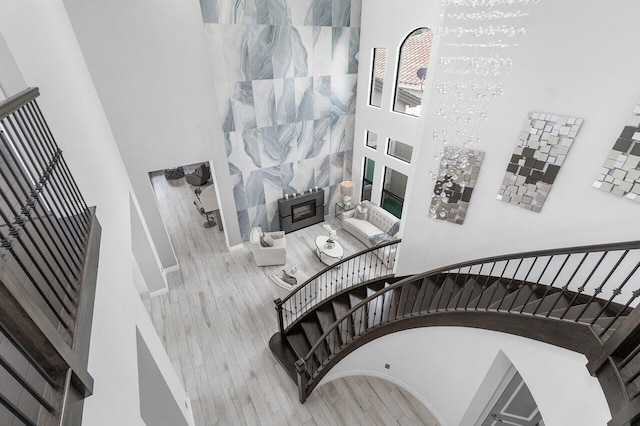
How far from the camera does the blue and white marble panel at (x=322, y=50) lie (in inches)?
285

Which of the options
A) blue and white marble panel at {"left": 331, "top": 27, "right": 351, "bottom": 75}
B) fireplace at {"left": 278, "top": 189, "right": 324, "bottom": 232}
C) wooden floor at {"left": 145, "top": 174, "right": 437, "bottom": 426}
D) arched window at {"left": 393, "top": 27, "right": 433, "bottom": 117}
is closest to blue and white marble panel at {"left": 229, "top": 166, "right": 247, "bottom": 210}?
fireplace at {"left": 278, "top": 189, "right": 324, "bottom": 232}

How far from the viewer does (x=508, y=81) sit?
12.2 feet

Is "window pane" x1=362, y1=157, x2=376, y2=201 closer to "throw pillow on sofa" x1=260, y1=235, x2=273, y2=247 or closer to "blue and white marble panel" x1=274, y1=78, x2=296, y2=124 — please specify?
"blue and white marble panel" x1=274, y1=78, x2=296, y2=124

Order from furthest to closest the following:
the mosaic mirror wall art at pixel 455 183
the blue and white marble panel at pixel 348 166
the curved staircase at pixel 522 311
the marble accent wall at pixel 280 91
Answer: the blue and white marble panel at pixel 348 166, the marble accent wall at pixel 280 91, the mosaic mirror wall art at pixel 455 183, the curved staircase at pixel 522 311

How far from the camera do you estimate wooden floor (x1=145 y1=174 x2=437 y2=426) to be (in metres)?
4.93

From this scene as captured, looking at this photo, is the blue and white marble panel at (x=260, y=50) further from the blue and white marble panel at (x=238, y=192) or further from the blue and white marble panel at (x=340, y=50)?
the blue and white marble panel at (x=238, y=192)

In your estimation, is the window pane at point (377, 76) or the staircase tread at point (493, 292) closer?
the staircase tread at point (493, 292)

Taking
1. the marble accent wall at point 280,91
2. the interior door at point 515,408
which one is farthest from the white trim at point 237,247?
the interior door at point 515,408

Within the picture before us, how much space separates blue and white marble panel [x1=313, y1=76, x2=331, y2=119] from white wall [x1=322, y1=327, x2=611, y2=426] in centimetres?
587

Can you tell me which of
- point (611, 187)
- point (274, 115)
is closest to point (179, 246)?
point (274, 115)

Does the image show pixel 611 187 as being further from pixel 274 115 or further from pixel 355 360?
pixel 274 115

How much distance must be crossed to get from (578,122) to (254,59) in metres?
6.00

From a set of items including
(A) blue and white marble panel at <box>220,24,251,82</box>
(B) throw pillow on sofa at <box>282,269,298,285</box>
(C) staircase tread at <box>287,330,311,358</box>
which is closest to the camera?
(C) staircase tread at <box>287,330,311,358</box>

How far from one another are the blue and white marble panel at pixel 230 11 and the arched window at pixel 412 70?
372cm
